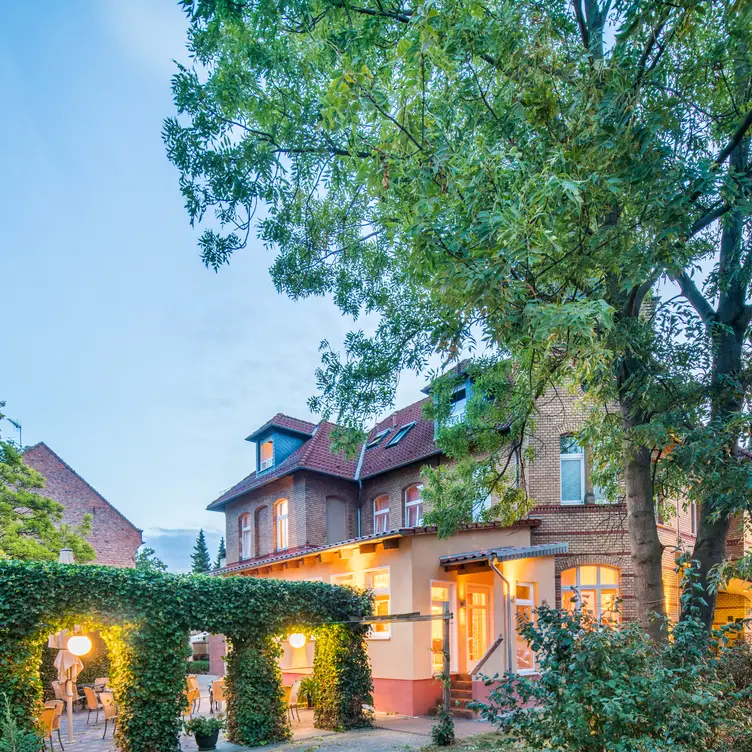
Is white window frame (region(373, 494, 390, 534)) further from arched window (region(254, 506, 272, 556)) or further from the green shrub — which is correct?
the green shrub

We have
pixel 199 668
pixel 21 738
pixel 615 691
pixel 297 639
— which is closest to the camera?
pixel 615 691

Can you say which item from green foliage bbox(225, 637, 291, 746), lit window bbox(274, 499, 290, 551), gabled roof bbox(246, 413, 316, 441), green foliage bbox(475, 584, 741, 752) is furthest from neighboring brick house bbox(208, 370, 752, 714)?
green foliage bbox(475, 584, 741, 752)

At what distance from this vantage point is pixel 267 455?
87.2 feet

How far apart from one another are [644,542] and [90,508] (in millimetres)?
28540

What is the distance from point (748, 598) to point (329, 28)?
21.2m

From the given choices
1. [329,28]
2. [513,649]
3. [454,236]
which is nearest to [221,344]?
[513,649]

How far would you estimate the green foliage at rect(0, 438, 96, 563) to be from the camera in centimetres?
1819

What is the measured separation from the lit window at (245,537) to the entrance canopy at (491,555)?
12561 millimetres

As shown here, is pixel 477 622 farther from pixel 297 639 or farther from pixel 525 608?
pixel 297 639

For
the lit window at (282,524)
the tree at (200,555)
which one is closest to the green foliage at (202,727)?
the lit window at (282,524)

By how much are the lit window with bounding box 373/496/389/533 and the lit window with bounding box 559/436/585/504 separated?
6903mm

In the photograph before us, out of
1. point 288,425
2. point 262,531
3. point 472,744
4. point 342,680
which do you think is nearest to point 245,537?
point 262,531

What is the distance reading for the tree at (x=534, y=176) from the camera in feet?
19.2

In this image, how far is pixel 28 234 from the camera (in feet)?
44.5
